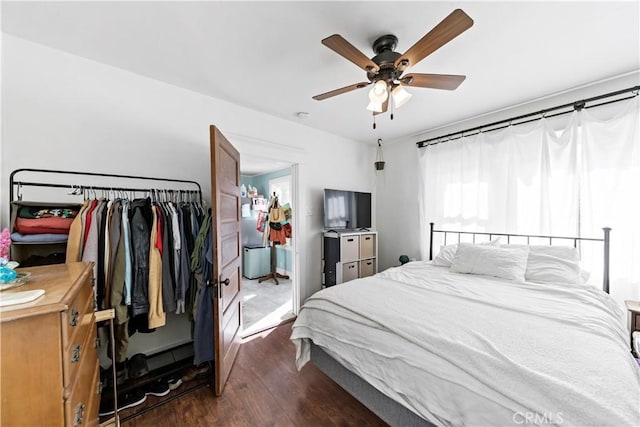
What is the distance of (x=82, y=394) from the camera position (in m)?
0.98

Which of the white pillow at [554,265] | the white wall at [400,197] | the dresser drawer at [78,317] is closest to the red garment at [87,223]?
the dresser drawer at [78,317]

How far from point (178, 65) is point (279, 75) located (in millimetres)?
796

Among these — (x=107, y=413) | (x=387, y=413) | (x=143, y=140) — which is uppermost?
(x=143, y=140)

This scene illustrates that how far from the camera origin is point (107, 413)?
1.60 metres

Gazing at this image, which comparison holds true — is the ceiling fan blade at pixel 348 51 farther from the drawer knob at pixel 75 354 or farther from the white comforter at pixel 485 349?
the drawer knob at pixel 75 354

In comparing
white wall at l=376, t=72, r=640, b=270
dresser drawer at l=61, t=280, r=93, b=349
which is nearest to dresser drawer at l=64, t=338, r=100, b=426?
dresser drawer at l=61, t=280, r=93, b=349

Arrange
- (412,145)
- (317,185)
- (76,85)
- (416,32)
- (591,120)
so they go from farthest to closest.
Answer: (412,145) < (317,185) < (591,120) < (76,85) < (416,32)

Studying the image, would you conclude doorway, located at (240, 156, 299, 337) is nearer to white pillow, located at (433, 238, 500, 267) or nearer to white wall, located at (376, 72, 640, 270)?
white wall, located at (376, 72, 640, 270)

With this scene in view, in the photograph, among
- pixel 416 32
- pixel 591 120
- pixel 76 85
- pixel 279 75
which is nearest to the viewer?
pixel 416 32

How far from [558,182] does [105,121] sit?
4205mm

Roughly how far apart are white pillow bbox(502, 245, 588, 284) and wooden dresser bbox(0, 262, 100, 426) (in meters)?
3.01

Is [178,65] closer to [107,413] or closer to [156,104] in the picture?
[156,104]

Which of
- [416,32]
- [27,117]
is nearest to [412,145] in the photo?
[416,32]

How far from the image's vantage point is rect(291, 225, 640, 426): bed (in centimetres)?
88
